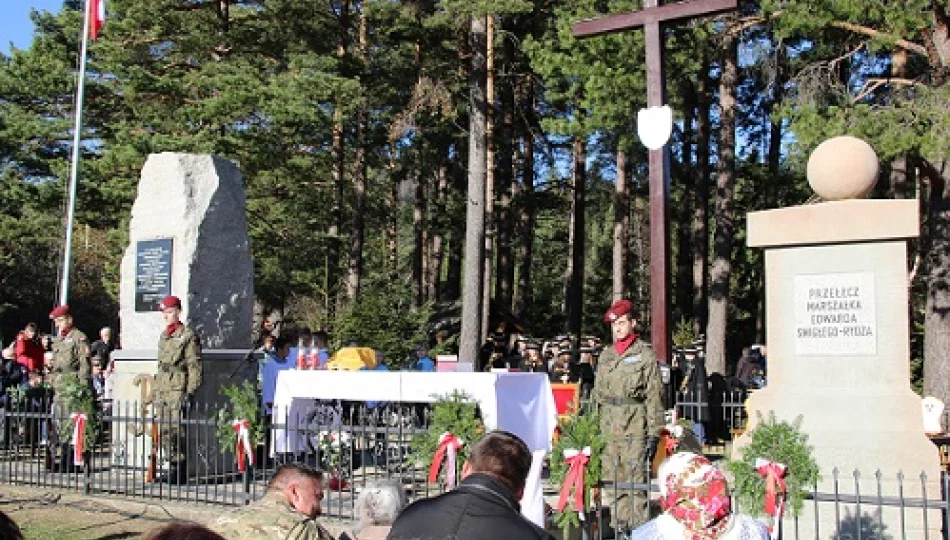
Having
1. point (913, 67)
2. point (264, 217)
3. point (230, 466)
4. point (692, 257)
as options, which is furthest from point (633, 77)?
point (692, 257)

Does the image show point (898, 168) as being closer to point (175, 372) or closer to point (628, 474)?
point (628, 474)

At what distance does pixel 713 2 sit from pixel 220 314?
21.5ft

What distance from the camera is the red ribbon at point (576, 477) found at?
6.27 metres

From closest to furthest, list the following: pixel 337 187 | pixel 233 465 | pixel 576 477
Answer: pixel 576 477, pixel 233 465, pixel 337 187

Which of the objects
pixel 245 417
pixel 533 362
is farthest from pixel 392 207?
pixel 245 417

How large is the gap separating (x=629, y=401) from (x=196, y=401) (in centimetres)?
490

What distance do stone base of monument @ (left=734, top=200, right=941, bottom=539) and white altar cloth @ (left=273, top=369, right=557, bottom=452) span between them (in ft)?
7.10

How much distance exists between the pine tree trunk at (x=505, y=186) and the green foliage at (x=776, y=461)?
850 inches

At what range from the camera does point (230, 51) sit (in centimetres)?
2555

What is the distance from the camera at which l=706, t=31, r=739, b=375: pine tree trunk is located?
21.4 m

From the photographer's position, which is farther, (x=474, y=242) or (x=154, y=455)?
(x=474, y=242)

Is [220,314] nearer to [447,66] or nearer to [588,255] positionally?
[447,66]

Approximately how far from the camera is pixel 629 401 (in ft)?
24.6

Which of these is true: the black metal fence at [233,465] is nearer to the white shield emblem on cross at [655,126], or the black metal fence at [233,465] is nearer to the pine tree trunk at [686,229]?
the white shield emblem on cross at [655,126]
